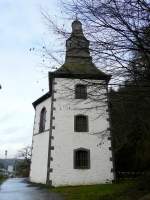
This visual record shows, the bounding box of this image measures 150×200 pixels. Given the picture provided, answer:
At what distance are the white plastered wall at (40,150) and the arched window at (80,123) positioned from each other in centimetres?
213

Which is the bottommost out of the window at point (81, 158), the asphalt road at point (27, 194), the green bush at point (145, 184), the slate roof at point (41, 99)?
Answer: the asphalt road at point (27, 194)

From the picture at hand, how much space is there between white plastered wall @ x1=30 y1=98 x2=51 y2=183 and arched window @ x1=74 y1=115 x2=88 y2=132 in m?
2.13

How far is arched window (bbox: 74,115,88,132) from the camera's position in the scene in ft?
73.3

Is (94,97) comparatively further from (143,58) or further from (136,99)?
(143,58)

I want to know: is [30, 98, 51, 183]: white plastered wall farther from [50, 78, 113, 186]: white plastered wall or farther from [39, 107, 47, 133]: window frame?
[50, 78, 113, 186]: white plastered wall

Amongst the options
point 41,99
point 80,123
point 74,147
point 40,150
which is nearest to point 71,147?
point 74,147

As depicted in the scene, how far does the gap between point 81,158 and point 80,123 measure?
257cm

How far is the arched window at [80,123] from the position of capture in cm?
2233

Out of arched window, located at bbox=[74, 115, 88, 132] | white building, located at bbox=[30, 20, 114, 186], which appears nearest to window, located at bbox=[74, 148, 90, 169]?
white building, located at bbox=[30, 20, 114, 186]

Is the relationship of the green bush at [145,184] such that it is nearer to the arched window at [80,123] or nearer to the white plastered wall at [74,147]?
the white plastered wall at [74,147]

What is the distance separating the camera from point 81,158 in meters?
21.5

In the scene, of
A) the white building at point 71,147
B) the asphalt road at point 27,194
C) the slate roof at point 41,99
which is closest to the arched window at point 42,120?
the white building at point 71,147

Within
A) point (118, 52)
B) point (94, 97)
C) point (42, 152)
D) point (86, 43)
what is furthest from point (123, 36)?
point (42, 152)

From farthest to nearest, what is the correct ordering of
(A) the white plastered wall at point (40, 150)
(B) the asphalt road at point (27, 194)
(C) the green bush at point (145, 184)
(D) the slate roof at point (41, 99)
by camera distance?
(D) the slate roof at point (41, 99) < (A) the white plastered wall at point (40, 150) < (B) the asphalt road at point (27, 194) < (C) the green bush at point (145, 184)
